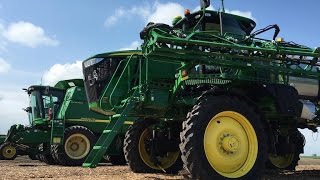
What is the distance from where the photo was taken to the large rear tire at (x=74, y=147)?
1616 centimetres

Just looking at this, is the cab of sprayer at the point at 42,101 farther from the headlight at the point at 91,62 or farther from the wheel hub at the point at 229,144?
the wheel hub at the point at 229,144

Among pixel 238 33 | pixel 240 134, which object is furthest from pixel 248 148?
pixel 238 33

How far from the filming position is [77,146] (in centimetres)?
1664

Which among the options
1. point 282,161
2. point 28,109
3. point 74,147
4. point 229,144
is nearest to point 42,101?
point 28,109

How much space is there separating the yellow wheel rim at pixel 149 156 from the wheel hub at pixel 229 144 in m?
2.27

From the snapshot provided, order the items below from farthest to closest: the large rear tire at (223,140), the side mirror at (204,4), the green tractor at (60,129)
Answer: the green tractor at (60,129)
the side mirror at (204,4)
the large rear tire at (223,140)

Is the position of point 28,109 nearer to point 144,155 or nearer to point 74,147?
point 74,147

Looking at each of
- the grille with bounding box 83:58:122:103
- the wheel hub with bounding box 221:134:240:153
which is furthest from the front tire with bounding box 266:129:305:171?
the grille with bounding box 83:58:122:103

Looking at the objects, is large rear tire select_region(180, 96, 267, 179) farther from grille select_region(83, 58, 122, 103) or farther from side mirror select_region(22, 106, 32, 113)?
side mirror select_region(22, 106, 32, 113)

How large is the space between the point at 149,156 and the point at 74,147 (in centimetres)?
770

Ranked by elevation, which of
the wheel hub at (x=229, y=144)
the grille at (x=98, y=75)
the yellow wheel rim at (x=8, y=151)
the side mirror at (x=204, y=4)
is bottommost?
the yellow wheel rim at (x=8, y=151)

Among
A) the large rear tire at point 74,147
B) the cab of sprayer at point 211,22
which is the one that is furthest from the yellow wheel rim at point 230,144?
the large rear tire at point 74,147

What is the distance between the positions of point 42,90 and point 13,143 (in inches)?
101

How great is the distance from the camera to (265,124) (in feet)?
25.6
